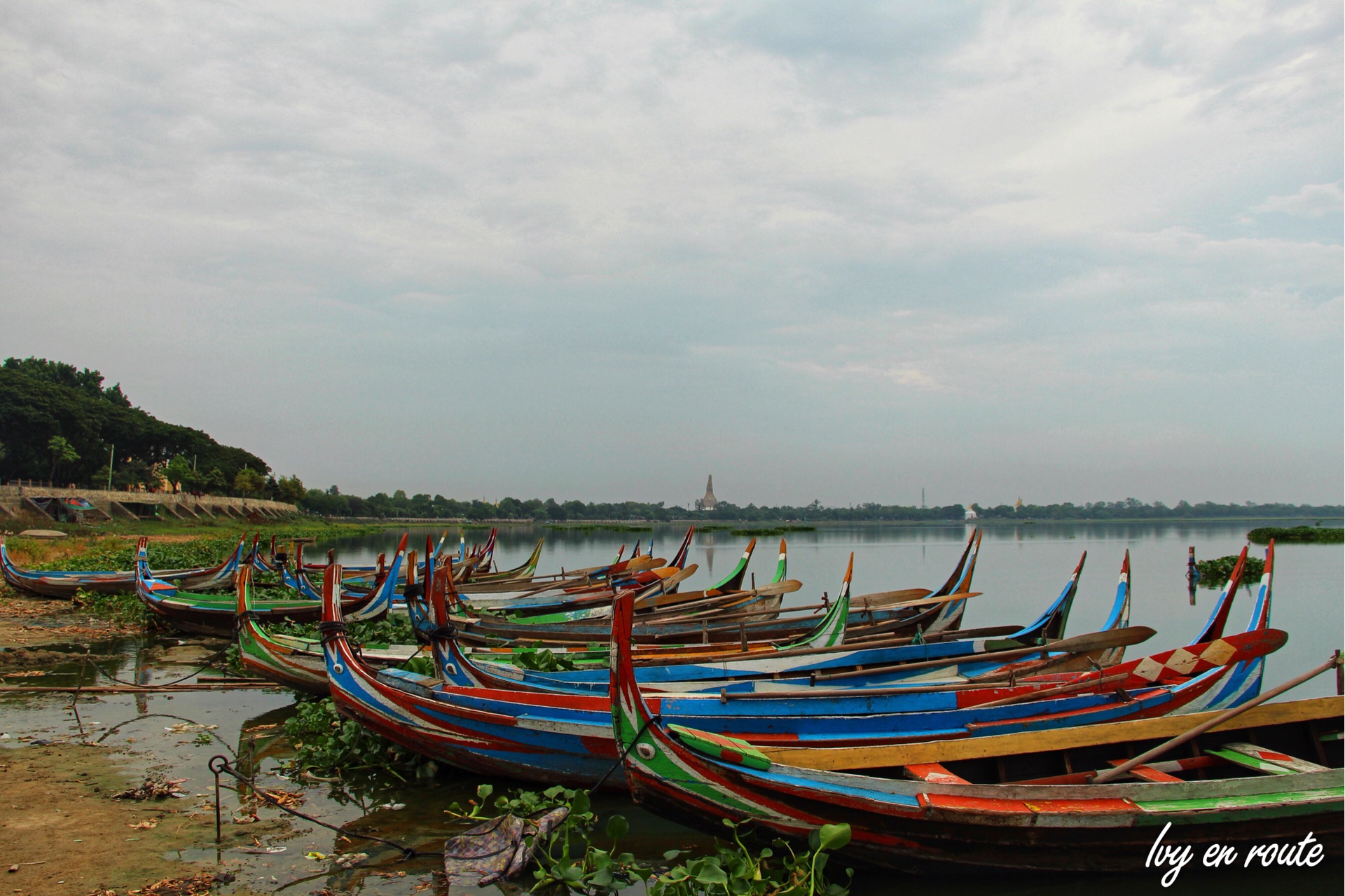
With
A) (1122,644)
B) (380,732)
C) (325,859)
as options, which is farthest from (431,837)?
(1122,644)

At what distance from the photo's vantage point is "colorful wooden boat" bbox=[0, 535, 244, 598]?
54.7 feet

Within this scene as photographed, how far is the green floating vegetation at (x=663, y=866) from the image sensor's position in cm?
451

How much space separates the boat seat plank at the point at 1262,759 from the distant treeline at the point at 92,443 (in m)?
63.8

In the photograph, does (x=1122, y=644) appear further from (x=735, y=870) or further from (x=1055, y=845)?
(x=735, y=870)

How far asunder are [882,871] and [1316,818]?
243 centimetres

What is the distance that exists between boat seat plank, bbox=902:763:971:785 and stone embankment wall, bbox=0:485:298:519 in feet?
152

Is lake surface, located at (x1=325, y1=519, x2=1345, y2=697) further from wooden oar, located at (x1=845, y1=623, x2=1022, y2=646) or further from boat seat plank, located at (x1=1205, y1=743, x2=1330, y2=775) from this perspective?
boat seat plank, located at (x1=1205, y1=743, x2=1330, y2=775)

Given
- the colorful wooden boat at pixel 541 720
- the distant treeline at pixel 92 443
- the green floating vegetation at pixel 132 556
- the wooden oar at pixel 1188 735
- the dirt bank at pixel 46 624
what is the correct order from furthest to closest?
the distant treeline at pixel 92 443 → the green floating vegetation at pixel 132 556 → the dirt bank at pixel 46 624 → the colorful wooden boat at pixel 541 720 → the wooden oar at pixel 1188 735

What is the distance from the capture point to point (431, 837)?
19.2 ft

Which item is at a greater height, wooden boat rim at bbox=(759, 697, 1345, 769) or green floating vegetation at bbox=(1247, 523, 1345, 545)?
green floating vegetation at bbox=(1247, 523, 1345, 545)

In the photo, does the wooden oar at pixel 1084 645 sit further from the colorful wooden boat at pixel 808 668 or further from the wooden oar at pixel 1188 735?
the wooden oar at pixel 1188 735

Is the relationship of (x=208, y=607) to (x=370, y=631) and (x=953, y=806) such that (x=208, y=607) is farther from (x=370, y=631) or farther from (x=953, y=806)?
(x=953, y=806)

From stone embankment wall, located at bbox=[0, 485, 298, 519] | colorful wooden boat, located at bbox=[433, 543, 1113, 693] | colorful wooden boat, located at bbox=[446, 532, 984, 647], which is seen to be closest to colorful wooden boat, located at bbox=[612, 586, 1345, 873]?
colorful wooden boat, located at bbox=[433, 543, 1113, 693]

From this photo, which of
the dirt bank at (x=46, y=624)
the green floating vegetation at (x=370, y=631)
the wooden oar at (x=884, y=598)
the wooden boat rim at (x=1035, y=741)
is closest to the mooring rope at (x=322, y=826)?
the wooden boat rim at (x=1035, y=741)
